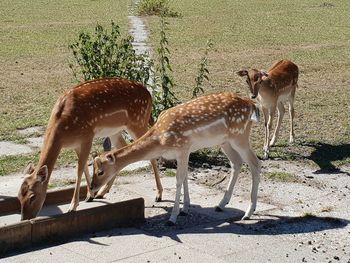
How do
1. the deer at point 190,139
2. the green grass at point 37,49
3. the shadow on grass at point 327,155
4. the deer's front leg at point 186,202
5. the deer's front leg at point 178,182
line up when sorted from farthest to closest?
the green grass at point 37,49
the shadow on grass at point 327,155
the deer's front leg at point 186,202
the deer's front leg at point 178,182
the deer at point 190,139

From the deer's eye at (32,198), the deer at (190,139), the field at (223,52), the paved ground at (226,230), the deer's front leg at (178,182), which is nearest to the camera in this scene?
the paved ground at (226,230)

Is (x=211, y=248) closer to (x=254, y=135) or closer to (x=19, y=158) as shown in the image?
(x=19, y=158)

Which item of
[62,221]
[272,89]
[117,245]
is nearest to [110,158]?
[62,221]

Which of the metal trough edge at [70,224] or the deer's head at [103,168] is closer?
the metal trough edge at [70,224]

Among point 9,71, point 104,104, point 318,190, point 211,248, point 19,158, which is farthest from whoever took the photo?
point 9,71

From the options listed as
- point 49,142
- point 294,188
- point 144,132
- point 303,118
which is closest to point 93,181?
point 49,142

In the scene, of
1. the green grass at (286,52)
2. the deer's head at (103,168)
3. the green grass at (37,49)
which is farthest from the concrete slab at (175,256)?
the green grass at (37,49)

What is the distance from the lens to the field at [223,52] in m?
13.8

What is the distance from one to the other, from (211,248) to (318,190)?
9.03ft

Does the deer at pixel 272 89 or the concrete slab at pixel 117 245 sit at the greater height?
the deer at pixel 272 89

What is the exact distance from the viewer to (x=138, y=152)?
8.98 m

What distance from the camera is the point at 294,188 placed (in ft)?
34.8

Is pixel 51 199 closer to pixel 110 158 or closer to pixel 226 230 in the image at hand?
pixel 110 158

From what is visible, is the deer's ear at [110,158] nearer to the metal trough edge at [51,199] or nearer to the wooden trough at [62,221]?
the wooden trough at [62,221]
